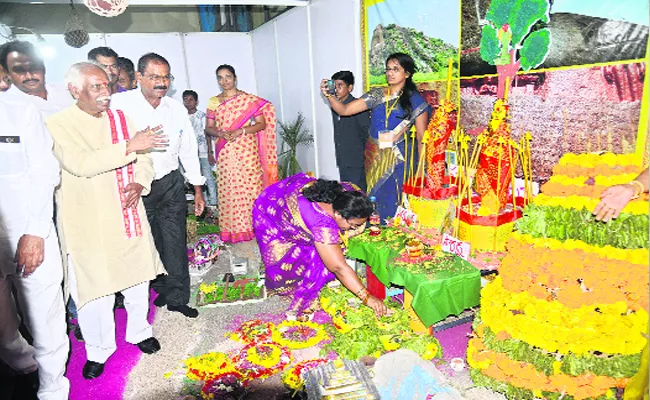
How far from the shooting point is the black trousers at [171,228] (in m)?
3.12

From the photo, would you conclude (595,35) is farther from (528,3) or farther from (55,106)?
(55,106)

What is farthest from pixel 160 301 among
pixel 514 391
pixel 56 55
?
pixel 56 55

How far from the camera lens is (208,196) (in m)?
6.86

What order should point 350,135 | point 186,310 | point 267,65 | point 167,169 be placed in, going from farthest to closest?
1. point 267,65
2. point 350,135
3. point 186,310
4. point 167,169

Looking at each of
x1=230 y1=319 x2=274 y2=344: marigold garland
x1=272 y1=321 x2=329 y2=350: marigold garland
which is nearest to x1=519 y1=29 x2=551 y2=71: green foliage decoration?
x1=272 y1=321 x2=329 y2=350: marigold garland

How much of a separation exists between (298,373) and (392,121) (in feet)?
7.04

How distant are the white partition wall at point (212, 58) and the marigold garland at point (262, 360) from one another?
668cm

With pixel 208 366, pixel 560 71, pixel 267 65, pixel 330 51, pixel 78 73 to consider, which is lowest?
pixel 208 366

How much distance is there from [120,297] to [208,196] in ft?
11.0

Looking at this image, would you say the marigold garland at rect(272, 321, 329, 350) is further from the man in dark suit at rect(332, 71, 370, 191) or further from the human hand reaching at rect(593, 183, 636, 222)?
the man in dark suit at rect(332, 71, 370, 191)

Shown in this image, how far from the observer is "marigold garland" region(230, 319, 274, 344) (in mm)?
2928

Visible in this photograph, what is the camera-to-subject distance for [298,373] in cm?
251

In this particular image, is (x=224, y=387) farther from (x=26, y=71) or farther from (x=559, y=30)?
(x=559, y=30)

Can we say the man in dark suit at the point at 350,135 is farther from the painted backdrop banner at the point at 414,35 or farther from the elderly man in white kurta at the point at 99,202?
the elderly man in white kurta at the point at 99,202
